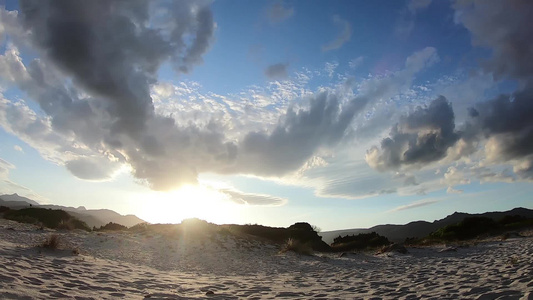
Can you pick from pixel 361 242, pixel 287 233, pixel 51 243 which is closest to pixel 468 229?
pixel 361 242

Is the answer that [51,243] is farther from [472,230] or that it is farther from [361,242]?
[472,230]

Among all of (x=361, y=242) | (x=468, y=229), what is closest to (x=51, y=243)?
(x=361, y=242)

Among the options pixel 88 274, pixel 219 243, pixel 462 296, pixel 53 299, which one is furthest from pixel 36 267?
pixel 219 243

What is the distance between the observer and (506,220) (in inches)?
1388

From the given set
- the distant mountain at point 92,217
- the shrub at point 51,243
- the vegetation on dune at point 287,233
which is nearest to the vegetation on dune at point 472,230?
the vegetation on dune at point 287,233

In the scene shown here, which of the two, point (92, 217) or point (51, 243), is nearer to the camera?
point (51, 243)

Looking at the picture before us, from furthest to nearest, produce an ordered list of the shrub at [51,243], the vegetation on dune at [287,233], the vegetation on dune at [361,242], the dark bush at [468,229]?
the dark bush at [468,229]
the vegetation on dune at [287,233]
the vegetation on dune at [361,242]
the shrub at [51,243]

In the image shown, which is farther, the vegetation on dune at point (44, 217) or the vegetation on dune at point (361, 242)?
the vegetation on dune at point (361, 242)

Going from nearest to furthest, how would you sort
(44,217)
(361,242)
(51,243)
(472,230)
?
(51,243) < (44,217) < (361,242) < (472,230)

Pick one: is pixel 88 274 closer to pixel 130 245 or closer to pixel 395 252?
pixel 130 245

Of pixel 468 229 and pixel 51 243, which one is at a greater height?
pixel 51 243

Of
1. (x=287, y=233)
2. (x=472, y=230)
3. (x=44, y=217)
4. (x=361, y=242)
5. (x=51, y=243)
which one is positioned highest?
(x=44, y=217)

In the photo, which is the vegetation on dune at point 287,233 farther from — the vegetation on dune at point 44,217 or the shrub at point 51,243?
the shrub at point 51,243

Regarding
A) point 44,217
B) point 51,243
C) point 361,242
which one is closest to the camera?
point 51,243
